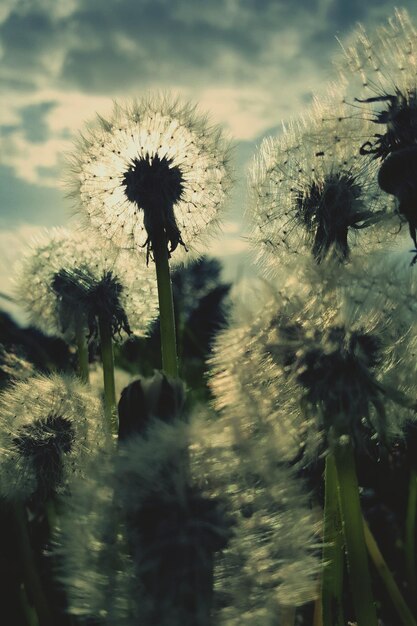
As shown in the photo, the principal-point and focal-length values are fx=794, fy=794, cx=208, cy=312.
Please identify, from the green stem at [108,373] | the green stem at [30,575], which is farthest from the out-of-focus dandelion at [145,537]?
the green stem at [30,575]

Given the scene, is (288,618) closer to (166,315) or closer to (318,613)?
(318,613)

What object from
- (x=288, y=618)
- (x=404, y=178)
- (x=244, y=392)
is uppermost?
(x=404, y=178)

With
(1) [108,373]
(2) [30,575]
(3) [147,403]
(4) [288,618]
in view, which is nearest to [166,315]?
(1) [108,373]

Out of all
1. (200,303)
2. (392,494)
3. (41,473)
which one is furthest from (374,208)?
(200,303)

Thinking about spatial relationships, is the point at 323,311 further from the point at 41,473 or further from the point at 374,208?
the point at 41,473

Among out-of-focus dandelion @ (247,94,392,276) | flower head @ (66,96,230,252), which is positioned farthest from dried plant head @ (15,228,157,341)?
out-of-focus dandelion @ (247,94,392,276)

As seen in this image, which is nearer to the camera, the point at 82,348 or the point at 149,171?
the point at 149,171

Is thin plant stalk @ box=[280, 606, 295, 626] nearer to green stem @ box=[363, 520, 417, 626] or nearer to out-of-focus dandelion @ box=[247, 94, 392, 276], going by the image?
green stem @ box=[363, 520, 417, 626]
